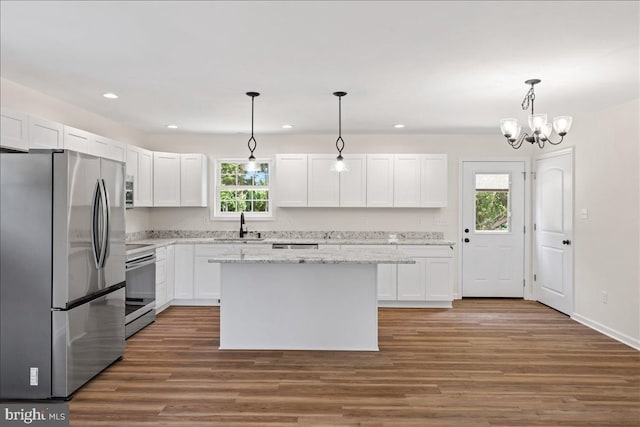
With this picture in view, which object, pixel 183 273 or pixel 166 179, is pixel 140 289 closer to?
pixel 183 273

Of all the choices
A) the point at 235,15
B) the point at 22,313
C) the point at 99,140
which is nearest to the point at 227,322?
the point at 22,313

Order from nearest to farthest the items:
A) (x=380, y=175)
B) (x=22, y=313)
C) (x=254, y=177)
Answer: (x=22, y=313), (x=380, y=175), (x=254, y=177)

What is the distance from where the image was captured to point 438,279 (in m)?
5.68

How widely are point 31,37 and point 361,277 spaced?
3.12 metres

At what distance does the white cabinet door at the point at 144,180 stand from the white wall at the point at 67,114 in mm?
339

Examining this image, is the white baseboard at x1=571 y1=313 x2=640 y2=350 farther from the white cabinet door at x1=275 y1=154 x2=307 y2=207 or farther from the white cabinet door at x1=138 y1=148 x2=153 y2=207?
the white cabinet door at x1=138 y1=148 x2=153 y2=207

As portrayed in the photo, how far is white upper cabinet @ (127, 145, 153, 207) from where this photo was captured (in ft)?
17.1

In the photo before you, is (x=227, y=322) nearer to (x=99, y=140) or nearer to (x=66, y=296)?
(x=66, y=296)

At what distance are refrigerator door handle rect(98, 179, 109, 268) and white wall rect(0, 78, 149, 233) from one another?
129 centimetres

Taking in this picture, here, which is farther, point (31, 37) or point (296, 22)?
point (31, 37)

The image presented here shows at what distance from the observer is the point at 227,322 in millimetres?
3955

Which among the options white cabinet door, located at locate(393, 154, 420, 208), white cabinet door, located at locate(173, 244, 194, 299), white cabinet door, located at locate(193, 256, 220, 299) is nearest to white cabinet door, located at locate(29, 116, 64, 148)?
white cabinet door, located at locate(173, 244, 194, 299)

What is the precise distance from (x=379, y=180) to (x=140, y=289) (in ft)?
11.3

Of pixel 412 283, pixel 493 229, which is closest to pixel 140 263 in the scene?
pixel 412 283
